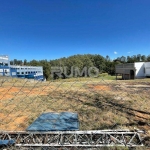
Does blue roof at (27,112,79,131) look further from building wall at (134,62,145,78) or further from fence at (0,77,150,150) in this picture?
building wall at (134,62,145,78)

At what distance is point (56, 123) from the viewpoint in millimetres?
3447

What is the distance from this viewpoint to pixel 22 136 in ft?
9.44

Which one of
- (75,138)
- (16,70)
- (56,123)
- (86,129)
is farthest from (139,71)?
(16,70)

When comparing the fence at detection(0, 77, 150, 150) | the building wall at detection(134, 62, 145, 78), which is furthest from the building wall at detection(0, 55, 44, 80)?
the fence at detection(0, 77, 150, 150)

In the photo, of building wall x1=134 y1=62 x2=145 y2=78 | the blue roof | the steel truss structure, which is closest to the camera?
the steel truss structure

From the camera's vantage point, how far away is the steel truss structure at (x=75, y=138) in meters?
2.53

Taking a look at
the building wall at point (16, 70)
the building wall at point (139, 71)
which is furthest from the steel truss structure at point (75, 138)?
the building wall at point (16, 70)

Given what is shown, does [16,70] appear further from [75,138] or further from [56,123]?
[75,138]

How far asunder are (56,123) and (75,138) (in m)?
0.87

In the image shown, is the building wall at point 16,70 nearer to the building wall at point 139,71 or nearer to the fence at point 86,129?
the building wall at point 139,71

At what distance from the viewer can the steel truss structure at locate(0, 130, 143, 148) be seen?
2525mm

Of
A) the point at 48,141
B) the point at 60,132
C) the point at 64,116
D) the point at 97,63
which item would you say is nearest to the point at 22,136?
the point at 48,141

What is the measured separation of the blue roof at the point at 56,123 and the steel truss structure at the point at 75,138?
0.24m

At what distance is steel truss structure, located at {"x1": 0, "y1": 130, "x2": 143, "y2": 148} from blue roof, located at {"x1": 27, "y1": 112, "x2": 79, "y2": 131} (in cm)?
24
